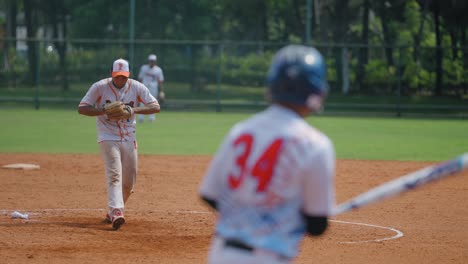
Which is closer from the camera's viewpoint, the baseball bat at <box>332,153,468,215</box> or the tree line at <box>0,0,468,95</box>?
the baseball bat at <box>332,153,468,215</box>

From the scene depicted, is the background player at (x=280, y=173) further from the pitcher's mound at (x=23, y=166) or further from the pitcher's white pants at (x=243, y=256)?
the pitcher's mound at (x=23, y=166)

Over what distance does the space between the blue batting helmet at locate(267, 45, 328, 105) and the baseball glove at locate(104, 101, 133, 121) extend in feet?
22.5

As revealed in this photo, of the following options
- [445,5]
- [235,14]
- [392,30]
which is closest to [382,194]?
[445,5]

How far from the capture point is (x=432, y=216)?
12609 mm

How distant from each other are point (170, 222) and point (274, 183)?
7.71 meters

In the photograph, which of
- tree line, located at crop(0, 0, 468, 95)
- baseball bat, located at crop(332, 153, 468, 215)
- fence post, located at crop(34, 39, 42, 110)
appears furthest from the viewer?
tree line, located at crop(0, 0, 468, 95)

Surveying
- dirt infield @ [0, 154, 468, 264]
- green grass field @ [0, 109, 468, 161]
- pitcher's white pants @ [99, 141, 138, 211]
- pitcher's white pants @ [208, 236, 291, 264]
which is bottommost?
green grass field @ [0, 109, 468, 161]

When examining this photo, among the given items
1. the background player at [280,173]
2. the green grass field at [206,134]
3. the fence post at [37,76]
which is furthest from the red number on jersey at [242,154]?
the fence post at [37,76]

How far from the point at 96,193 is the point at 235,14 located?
4831cm

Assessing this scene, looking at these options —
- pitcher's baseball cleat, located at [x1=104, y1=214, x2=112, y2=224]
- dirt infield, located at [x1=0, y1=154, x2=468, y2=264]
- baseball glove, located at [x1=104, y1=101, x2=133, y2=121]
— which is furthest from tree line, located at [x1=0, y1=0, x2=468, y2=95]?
baseball glove, located at [x1=104, y1=101, x2=133, y2=121]

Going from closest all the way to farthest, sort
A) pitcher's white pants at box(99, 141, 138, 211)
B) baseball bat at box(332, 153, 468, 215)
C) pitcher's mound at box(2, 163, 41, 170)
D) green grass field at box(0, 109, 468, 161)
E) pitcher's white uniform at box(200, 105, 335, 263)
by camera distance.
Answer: pitcher's white uniform at box(200, 105, 335, 263), baseball bat at box(332, 153, 468, 215), pitcher's white pants at box(99, 141, 138, 211), pitcher's mound at box(2, 163, 41, 170), green grass field at box(0, 109, 468, 161)

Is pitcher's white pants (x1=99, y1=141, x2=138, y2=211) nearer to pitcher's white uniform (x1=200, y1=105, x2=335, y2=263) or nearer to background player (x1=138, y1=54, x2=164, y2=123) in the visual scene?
pitcher's white uniform (x1=200, y1=105, x2=335, y2=263)

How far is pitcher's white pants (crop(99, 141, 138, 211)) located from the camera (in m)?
11.1

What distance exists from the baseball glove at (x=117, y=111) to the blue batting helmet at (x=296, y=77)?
6862mm
